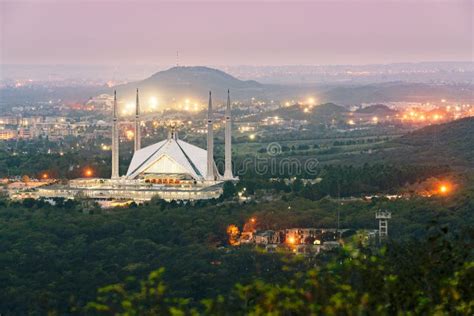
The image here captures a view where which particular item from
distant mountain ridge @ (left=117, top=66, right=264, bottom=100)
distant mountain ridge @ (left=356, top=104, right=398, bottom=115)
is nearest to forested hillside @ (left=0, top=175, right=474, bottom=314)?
distant mountain ridge @ (left=356, top=104, right=398, bottom=115)

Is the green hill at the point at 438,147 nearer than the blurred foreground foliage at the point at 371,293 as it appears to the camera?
No

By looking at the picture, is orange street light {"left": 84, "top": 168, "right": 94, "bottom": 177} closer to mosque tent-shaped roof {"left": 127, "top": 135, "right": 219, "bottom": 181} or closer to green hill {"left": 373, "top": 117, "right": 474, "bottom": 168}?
mosque tent-shaped roof {"left": 127, "top": 135, "right": 219, "bottom": 181}

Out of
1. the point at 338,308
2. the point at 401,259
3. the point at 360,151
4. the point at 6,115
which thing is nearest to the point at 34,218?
the point at 401,259

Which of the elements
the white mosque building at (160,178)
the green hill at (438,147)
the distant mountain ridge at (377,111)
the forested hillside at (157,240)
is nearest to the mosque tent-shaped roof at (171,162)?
the white mosque building at (160,178)

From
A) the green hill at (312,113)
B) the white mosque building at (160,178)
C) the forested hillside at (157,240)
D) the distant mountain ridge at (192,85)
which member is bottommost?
the forested hillside at (157,240)

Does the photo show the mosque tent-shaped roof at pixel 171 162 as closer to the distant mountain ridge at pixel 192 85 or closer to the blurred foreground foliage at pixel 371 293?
the blurred foreground foliage at pixel 371 293

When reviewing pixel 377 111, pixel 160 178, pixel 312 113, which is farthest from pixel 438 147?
pixel 377 111

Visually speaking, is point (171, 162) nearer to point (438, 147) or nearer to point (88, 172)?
point (88, 172)

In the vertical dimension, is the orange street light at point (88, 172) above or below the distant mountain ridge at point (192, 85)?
below

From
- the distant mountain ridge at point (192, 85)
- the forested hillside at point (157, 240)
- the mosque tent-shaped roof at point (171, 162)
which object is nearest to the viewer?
the forested hillside at point (157, 240)
